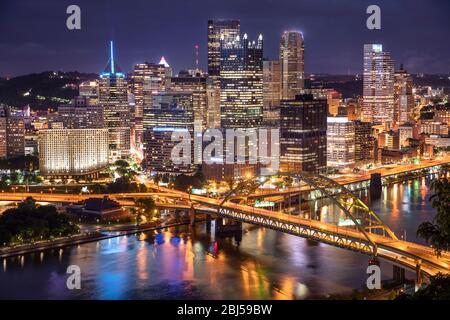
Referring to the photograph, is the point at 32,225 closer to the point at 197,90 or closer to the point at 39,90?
the point at 197,90

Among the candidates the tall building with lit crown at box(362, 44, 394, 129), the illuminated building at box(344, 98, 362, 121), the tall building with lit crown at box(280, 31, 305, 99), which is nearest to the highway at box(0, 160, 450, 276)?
the tall building with lit crown at box(280, 31, 305, 99)

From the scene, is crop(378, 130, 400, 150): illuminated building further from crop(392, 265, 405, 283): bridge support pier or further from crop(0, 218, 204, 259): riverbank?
crop(392, 265, 405, 283): bridge support pier

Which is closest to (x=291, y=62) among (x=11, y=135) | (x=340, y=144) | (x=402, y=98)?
(x=340, y=144)

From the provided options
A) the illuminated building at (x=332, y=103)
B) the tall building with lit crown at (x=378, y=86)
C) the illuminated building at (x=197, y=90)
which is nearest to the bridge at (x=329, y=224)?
the illuminated building at (x=197, y=90)

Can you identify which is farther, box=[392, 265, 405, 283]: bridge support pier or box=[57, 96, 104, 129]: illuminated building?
box=[57, 96, 104, 129]: illuminated building

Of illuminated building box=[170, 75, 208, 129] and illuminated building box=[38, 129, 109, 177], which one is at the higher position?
illuminated building box=[170, 75, 208, 129]

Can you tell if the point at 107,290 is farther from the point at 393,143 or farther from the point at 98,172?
the point at 393,143
